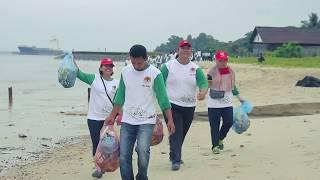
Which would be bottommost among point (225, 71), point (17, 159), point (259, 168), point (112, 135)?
point (17, 159)

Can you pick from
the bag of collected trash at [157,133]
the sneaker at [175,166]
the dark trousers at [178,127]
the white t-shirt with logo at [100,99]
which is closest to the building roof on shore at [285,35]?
the dark trousers at [178,127]

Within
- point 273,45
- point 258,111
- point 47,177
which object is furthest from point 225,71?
point 273,45

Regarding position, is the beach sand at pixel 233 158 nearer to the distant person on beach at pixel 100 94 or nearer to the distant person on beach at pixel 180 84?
the distant person on beach at pixel 180 84

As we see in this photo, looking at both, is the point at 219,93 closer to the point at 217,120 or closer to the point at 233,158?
the point at 217,120

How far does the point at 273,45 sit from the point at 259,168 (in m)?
70.6

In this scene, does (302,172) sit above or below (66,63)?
below

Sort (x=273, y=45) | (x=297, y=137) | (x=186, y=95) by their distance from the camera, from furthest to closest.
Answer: (x=273, y=45), (x=297, y=137), (x=186, y=95)

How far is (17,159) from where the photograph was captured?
11773 mm

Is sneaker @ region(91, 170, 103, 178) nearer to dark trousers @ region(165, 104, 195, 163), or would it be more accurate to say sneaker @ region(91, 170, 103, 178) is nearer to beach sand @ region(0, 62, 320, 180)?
beach sand @ region(0, 62, 320, 180)

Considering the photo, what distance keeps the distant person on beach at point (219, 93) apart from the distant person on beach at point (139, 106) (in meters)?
2.65

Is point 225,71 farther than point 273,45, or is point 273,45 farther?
point 273,45

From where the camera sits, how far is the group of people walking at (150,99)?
6570 millimetres

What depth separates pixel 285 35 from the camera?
7762cm

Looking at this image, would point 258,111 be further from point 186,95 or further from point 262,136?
point 186,95
